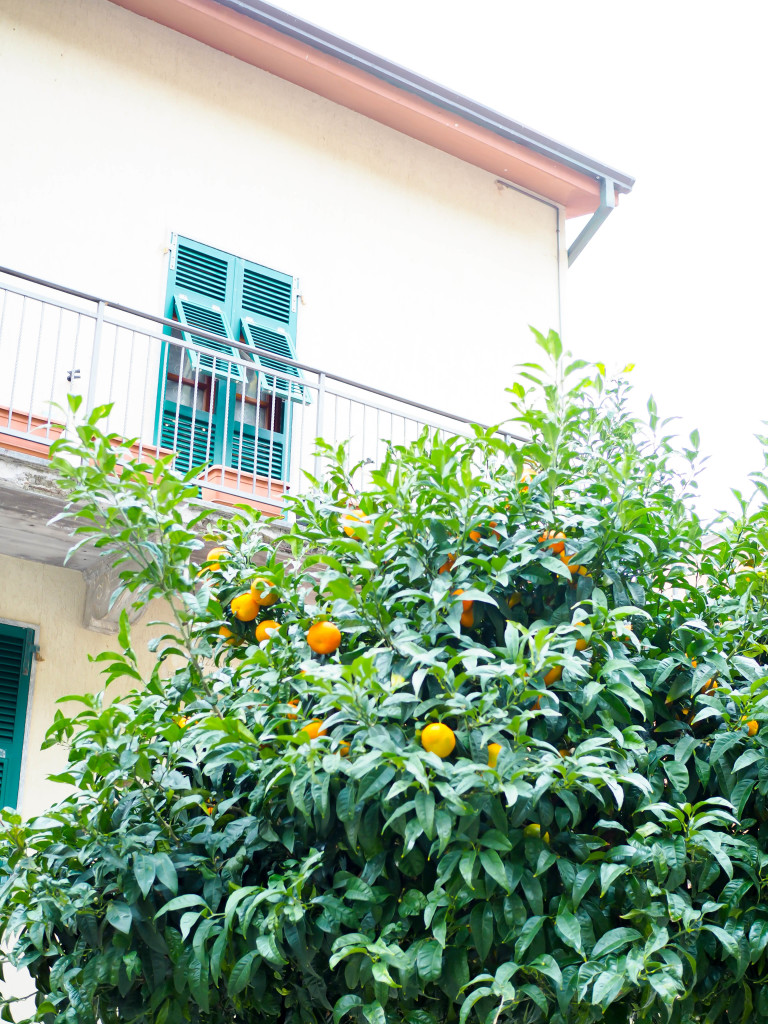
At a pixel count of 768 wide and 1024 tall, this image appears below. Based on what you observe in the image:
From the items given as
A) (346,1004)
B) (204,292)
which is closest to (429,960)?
(346,1004)

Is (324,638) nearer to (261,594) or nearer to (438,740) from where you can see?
(261,594)

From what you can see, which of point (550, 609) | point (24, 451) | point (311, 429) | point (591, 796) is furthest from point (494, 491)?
point (311, 429)

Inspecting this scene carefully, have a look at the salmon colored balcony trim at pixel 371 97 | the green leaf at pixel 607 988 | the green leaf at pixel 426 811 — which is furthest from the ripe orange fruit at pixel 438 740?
the salmon colored balcony trim at pixel 371 97

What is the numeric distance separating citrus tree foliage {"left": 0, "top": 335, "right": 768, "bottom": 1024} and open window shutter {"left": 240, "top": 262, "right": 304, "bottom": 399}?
501cm

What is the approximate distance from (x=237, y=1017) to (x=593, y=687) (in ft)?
4.53

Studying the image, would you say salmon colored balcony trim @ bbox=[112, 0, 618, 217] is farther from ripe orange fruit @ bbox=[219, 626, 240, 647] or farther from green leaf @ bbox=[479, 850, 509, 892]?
green leaf @ bbox=[479, 850, 509, 892]

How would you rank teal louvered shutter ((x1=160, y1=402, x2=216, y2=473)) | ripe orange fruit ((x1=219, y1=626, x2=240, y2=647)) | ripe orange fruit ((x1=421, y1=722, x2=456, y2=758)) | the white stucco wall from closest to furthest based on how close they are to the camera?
ripe orange fruit ((x1=421, y1=722, x2=456, y2=758)), ripe orange fruit ((x1=219, y1=626, x2=240, y2=647)), teal louvered shutter ((x1=160, y1=402, x2=216, y2=473)), the white stucco wall

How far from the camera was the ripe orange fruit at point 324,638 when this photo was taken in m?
3.24

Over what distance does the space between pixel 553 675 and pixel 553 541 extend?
42 cm

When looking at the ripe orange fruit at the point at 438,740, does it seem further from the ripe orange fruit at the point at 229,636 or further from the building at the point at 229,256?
the building at the point at 229,256

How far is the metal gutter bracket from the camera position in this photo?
10.3m

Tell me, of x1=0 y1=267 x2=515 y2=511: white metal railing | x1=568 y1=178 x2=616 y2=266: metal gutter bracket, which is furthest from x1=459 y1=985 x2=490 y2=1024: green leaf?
x1=568 y1=178 x2=616 y2=266: metal gutter bracket

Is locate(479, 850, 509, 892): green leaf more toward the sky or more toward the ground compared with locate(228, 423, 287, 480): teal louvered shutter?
more toward the ground

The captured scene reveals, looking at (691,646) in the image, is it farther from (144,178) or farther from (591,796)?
(144,178)
